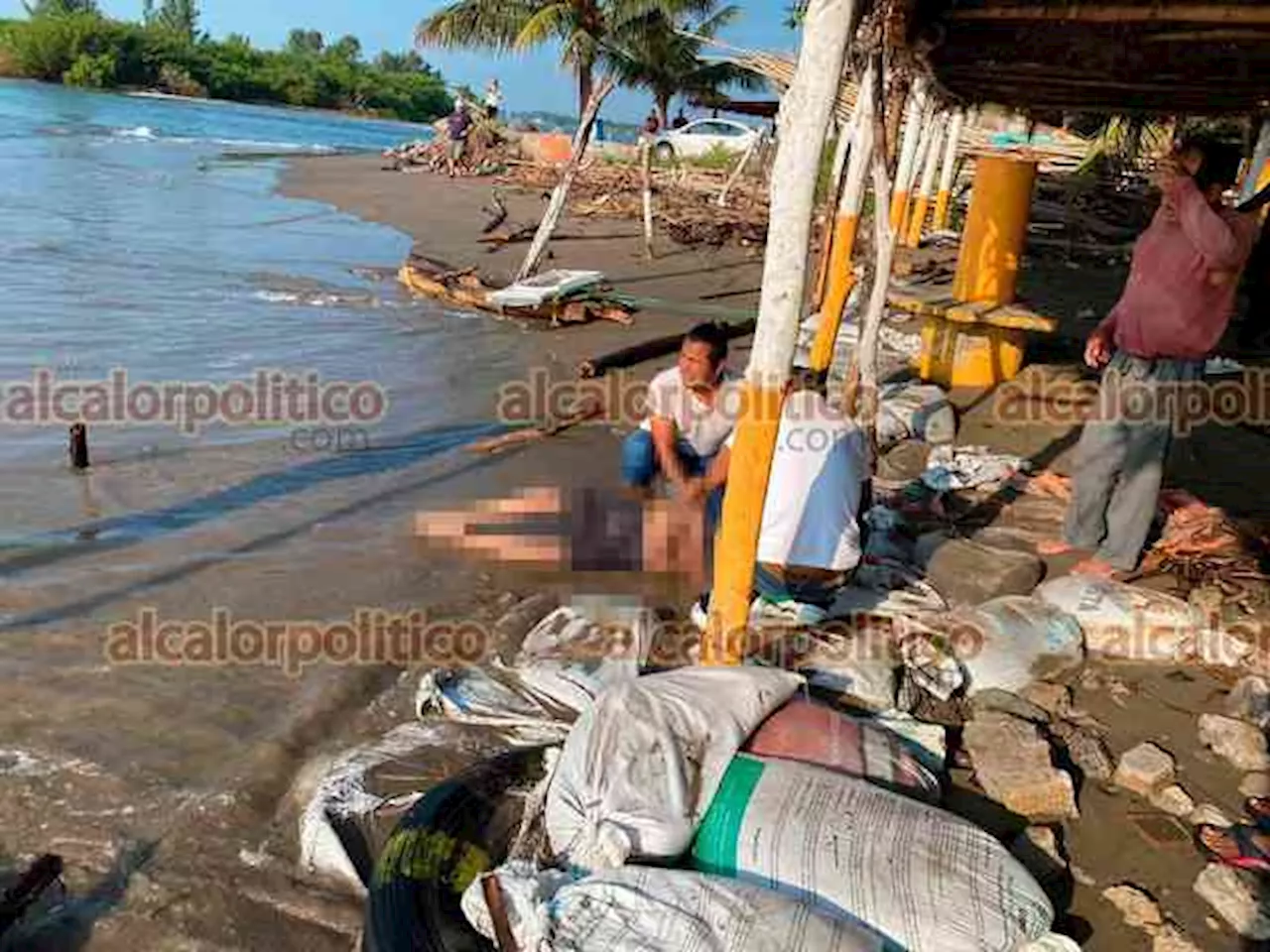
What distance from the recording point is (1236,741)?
3.44 metres

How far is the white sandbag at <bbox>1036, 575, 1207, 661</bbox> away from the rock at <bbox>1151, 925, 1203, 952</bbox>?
1.52 meters

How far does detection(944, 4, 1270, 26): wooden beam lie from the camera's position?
3.60m

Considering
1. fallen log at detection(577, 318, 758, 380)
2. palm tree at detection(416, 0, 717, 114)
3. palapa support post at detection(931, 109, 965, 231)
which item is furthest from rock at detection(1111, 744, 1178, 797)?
palapa support post at detection(931, 109, 965, 231)

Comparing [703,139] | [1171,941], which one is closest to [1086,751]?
[1171,941]

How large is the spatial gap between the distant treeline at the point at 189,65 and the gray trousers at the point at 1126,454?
146ft

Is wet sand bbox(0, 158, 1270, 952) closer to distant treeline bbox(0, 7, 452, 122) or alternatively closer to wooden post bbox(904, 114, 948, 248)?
wooden post bbox(904, 114, 948, 248)

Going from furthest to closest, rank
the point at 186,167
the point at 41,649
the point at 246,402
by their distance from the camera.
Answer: the point at 186,167 → the point at 246,402 → the point at 41,649

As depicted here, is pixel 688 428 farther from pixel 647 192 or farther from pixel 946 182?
pixel 946 182

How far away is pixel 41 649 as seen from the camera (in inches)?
154

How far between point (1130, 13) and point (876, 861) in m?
3.11

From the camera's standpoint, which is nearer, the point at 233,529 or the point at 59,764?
the point at 59,764

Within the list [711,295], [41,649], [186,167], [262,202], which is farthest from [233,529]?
[186,167]

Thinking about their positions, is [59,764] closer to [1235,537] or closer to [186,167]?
[1235,537]

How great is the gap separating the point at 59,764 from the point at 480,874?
63.0 inches
